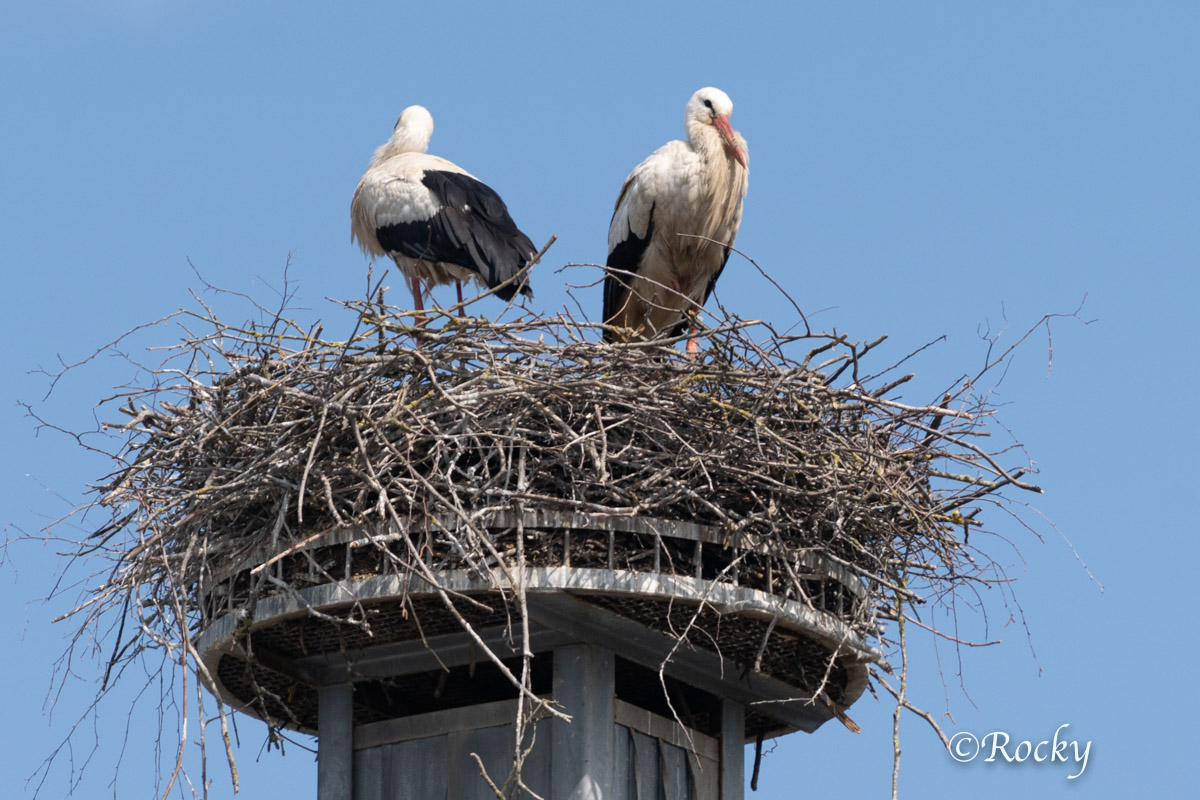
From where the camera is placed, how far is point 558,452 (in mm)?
6980

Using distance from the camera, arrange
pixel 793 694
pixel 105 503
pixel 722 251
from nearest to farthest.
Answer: pixel 105 503
pixel 793 694
pixel 722 251

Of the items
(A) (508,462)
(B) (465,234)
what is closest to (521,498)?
(A) (508,462)

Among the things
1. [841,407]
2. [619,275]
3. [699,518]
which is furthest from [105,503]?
[619,275]

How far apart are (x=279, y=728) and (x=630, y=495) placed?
89.1 inches

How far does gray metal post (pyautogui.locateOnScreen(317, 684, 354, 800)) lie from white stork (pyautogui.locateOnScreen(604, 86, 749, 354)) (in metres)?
3.15

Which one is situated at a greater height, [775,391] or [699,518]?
[775,391]

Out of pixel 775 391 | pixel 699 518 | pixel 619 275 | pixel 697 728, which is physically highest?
pixel 619 275

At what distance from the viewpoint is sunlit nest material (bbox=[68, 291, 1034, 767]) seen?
6.89 meters

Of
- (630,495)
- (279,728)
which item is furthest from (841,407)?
(279,728)

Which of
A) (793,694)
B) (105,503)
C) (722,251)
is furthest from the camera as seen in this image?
(722,251)

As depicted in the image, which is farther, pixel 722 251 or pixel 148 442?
pixel 722 251

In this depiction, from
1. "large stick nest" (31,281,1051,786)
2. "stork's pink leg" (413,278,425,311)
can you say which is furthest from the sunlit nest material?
"stork's pink leg" (413,278,425,311)

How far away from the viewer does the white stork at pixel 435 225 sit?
10.2 meters

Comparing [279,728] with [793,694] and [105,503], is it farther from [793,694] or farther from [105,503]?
[793,694]
